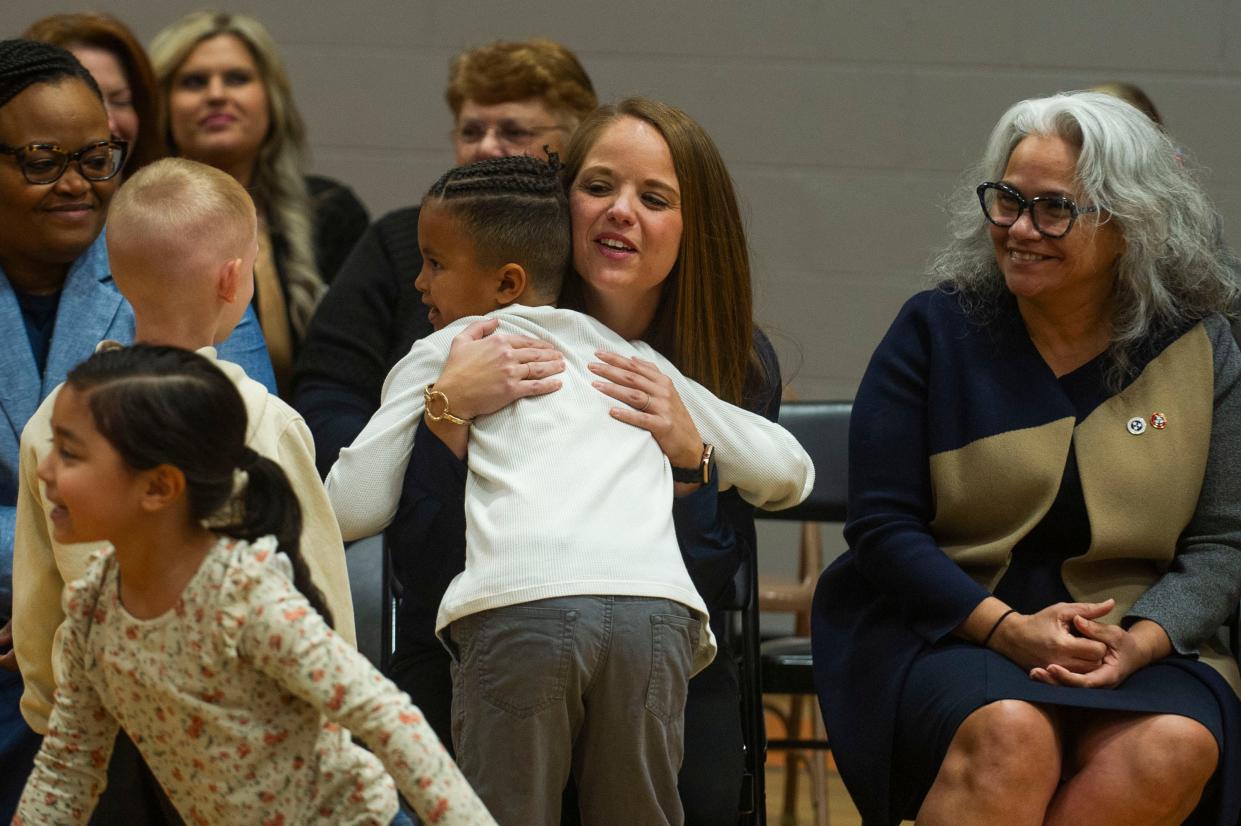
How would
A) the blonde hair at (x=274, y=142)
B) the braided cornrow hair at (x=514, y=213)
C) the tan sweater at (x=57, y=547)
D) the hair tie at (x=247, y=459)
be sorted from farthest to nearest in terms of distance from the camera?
the blonde hair at (x=274, y=142)
the braided cornrow hair at (x=514, y=213)
the tan sweater at (x=57, y=547)
the hair tie at (x=247, y=459)

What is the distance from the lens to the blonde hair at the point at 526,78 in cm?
322

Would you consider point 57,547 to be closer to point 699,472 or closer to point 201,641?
point 201,641

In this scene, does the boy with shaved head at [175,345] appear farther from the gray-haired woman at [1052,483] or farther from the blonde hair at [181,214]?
the gray-haired woman at [1052,483]

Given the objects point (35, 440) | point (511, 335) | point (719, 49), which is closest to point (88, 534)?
point (35, 440)

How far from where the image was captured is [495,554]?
78.2 inches

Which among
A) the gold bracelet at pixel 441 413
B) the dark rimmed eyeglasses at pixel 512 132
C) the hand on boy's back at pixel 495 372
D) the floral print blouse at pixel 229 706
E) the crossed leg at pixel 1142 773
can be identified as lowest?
the crossed leg at pixel 1142 773

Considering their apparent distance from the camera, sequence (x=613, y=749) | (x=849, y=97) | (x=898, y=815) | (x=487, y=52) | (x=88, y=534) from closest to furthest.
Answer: (x=88, y=534) → (x=613, y=749) → (x=898, y=815) → (x=487, y=52) → (x=849, y=97)

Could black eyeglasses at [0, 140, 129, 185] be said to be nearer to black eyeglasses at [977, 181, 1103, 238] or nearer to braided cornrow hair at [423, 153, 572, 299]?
braided cornrow hair at [423, 153, 572, 299]

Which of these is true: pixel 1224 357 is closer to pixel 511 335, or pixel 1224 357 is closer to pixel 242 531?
pixel 511 335

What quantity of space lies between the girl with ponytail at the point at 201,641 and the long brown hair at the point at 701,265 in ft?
2.74

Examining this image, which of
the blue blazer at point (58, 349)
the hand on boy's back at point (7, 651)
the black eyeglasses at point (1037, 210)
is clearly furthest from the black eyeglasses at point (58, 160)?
the black eyeglasses at point (1037, 210)

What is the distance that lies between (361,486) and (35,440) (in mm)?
445

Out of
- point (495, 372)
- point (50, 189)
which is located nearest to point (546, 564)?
point (495, 372)

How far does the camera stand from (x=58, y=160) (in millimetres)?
2443
